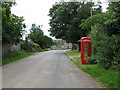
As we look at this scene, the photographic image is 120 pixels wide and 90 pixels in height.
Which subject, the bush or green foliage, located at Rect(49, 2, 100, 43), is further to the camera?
green foliage, located at Rect(49, 2, 100, 43)

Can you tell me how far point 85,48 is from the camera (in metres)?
13.2

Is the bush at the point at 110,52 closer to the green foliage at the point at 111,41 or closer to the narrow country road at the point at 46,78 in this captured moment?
the green foliage at the point at 111,41

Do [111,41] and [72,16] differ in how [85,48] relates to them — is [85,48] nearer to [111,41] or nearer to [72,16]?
[111,41]

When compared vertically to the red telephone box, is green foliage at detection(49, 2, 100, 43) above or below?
above

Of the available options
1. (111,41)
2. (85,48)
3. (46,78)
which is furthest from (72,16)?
(46,78)

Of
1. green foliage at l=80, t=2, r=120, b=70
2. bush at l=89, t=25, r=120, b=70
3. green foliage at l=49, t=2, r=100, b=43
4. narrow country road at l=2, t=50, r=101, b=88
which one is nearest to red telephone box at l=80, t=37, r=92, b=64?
narrow country road at l=2, t=50, r=101, b=88

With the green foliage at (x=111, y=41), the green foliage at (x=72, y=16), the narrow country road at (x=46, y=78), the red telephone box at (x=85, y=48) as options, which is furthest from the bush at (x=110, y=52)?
the green foliage at (x=72, y=16)

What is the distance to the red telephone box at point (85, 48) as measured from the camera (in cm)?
1300

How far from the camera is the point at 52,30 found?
127ft

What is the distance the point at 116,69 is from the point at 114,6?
134 inches

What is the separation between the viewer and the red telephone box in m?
13.0

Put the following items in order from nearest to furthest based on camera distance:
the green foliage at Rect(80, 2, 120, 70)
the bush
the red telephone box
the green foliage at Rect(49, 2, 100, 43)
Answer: the green foliage at Rect(80, 2, 120, 70) → the bush → the red telephone box → the green foliage at Rect(49, 2, 100, 43)

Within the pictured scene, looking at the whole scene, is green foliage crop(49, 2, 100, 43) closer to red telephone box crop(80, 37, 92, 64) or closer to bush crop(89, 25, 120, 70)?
red telephone box crop(80, 37, 92, 64)

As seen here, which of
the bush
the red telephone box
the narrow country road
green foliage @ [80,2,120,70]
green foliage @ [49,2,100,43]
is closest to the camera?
the narrow country road
